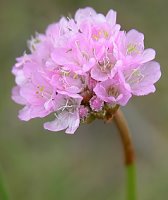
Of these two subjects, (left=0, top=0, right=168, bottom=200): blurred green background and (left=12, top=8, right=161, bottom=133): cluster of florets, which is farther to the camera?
(left=0, top=0, right=168, bottom=200): blurred green background

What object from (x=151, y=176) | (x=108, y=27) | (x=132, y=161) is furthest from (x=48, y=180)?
(x=108, y=27)

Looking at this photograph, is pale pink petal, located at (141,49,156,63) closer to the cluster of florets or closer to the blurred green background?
the cluster of florets

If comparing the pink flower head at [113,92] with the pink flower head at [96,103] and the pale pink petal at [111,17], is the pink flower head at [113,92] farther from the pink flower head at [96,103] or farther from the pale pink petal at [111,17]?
the pale pink petal at [111,17]

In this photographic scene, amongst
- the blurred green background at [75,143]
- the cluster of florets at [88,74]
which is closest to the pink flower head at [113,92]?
the cluster of florets at [88,74]

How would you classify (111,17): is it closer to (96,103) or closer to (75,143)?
(96,103)

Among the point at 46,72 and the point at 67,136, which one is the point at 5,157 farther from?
the point at 46,72

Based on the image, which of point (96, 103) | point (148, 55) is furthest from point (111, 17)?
point (96, 103)

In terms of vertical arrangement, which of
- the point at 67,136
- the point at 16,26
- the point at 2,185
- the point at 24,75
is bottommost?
the point at 2,185

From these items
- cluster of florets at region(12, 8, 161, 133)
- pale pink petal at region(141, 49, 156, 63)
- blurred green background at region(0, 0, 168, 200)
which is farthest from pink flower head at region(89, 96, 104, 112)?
blurred green background at region(0, 0, 168, 200)
